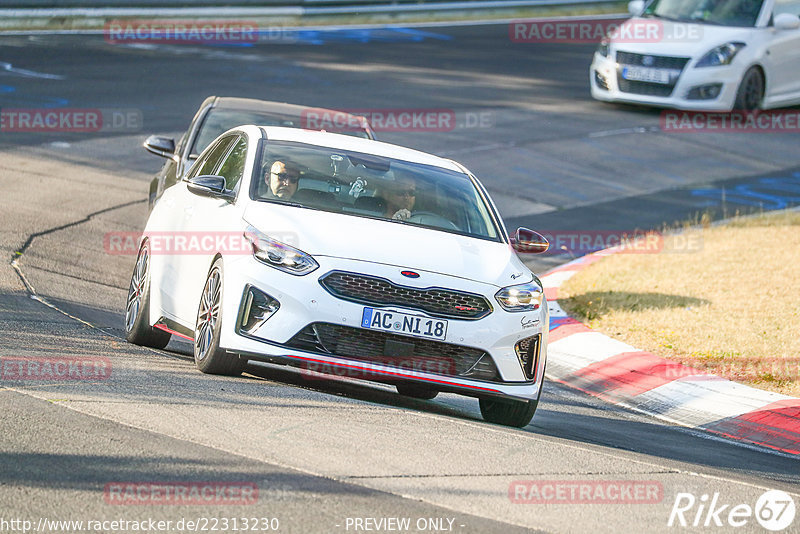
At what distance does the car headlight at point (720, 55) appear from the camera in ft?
71.2

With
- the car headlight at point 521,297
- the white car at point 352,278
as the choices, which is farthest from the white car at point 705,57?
the car headlight at point 521,297

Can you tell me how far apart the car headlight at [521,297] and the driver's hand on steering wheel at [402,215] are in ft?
3.21

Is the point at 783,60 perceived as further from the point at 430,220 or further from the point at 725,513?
the point at 725,513

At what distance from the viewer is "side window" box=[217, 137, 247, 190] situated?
8.63 m

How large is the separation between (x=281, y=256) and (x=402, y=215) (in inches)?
45.8

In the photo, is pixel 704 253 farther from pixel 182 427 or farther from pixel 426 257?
pixel 182 427

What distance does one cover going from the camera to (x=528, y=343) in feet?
25.7

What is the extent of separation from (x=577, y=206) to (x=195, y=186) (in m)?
9.65

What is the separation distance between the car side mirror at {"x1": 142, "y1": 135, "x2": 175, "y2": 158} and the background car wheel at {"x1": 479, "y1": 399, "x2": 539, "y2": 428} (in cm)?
521

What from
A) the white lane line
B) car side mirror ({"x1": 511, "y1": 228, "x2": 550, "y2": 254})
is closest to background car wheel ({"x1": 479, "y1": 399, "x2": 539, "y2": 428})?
car side mirror ({"x1": 511, "y1": 228, "x2": 550, "y2": 254})

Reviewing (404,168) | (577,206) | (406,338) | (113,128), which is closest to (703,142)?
(577,206)

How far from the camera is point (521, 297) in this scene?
7.80m

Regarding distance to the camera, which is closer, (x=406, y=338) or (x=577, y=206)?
(x=406, y=338)

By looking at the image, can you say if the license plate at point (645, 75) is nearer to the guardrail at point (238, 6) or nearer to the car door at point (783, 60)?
the car door at point (783, 60)
